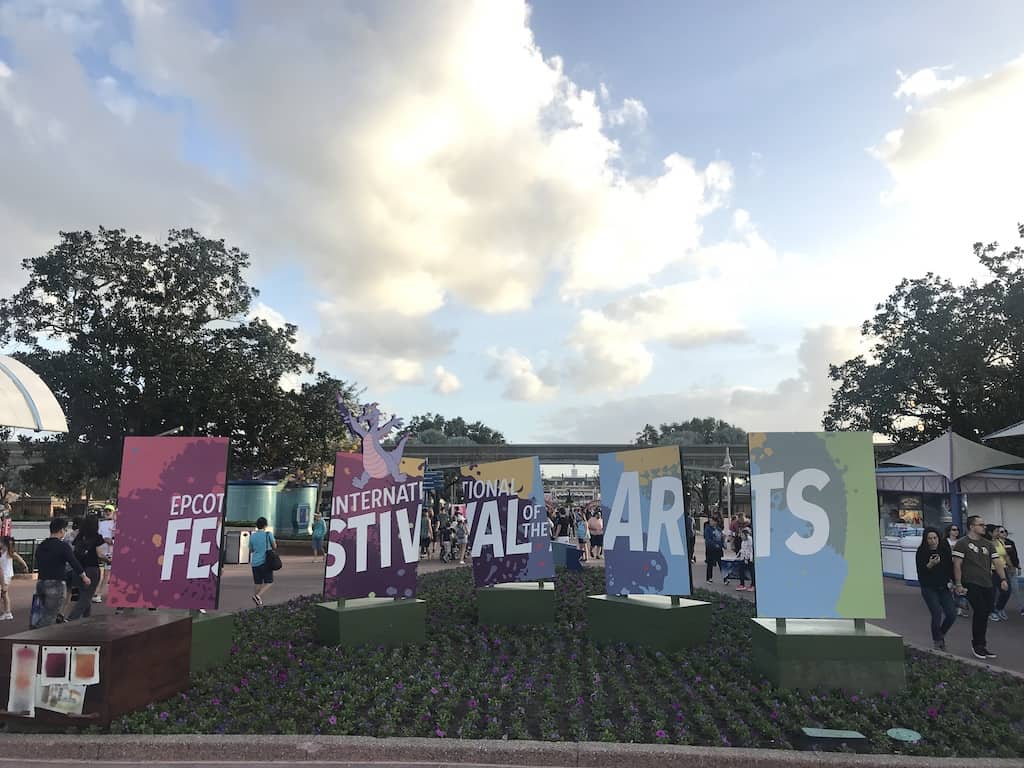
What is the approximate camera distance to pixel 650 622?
28.5 ft

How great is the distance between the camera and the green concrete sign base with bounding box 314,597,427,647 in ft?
27.9

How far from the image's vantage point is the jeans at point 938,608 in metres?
8.72

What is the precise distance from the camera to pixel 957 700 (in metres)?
6.30

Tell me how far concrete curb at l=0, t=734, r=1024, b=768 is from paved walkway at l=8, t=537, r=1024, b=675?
4.97m

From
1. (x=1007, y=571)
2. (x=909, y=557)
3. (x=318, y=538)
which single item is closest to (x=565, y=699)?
(x=1007, y=571)

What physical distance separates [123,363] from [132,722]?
2346cm

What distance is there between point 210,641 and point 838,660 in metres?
6.50

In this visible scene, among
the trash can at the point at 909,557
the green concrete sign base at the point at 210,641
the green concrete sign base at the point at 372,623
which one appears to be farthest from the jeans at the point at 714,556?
the green concrete sign base at the point at 210,641

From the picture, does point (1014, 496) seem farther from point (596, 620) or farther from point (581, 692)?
point (581, 692)

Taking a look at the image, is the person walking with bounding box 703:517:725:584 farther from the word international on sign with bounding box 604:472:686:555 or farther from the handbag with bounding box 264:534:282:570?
the handbag with bounding box 264:534:282:570

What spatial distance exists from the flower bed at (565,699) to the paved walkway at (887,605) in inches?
51.7

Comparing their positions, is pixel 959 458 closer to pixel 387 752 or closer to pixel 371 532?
pixel 371 532

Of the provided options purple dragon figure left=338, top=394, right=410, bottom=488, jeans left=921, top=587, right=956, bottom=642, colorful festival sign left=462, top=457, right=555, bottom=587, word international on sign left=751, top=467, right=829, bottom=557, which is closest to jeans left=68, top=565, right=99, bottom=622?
purple dragon figure left=338, top=394, right=410, bottom=488

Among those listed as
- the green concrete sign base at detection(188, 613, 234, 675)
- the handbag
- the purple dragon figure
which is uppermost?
the purple dragon figure
